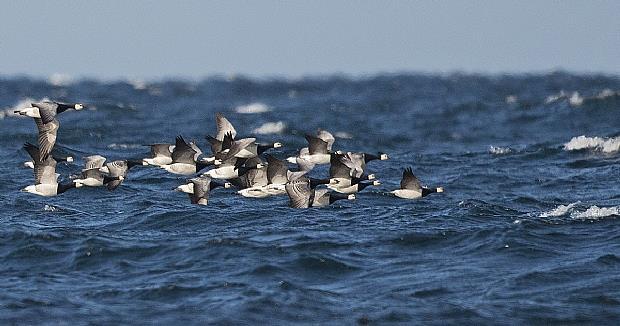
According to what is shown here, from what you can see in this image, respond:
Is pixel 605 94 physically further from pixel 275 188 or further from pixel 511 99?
pixel 275 188

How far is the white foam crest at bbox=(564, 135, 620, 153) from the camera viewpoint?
32.8 m

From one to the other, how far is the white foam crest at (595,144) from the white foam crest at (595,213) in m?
10.4

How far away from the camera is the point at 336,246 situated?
766 inches

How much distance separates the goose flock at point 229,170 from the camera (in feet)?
67.9

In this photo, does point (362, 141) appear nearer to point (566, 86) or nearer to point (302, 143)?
point (302, 143)

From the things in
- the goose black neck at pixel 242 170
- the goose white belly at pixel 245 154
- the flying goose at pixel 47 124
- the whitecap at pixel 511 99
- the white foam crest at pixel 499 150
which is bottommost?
the whitecap at pixel 511 99

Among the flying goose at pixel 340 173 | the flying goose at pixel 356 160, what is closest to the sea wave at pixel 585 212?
the flying goose at pixel 340 173

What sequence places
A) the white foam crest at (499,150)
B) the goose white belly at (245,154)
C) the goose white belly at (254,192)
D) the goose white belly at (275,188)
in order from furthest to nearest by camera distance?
the white foam crest at (499,150)
the goose white belly at (245,154)
the goose white belly at (254,192)
the goose white belly at (275,188)

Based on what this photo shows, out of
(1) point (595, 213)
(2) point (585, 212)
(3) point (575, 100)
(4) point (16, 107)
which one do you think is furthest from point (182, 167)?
(3) point (575, 100)

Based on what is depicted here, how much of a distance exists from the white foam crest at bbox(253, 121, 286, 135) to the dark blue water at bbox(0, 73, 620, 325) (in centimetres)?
338

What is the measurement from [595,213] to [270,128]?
19026 mm

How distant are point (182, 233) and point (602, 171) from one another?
12615mm

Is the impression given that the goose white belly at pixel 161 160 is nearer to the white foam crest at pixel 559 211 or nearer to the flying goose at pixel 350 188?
the flying goose at pixel 350 188

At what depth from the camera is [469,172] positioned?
29766mm
